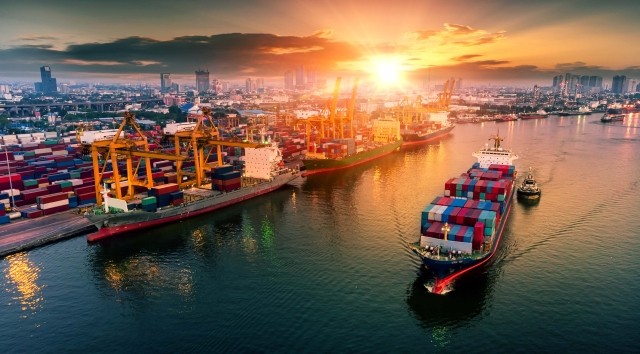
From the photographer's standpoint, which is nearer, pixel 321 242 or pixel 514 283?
pixel 514 283

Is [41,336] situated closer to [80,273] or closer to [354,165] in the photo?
[80,273]

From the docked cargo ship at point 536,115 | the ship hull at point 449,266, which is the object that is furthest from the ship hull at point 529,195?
the docked cargo ship at point 536,115

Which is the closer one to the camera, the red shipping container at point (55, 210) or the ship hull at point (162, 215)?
the ship hull at point (162, 215)

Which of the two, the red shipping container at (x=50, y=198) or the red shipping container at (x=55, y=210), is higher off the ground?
the red shipping container at (x=50, y=198)

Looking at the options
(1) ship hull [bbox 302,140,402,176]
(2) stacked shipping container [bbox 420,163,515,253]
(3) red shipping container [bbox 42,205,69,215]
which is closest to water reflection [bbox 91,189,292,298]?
(3) red shipping container [bbox 42,205,69,215]

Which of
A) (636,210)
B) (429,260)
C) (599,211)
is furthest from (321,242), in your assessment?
(636,210)

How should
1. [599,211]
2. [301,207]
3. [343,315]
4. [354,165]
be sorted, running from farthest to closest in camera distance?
[354,165]
[301,207]
[599,211]
[343,315]

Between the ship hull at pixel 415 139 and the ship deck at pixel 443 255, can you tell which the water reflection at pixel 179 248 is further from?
the ship hull at pixel 415 139

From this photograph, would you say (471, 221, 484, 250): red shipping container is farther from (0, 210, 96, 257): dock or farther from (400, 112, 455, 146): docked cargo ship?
(400, 112, 455, 146): docked cargo ship
